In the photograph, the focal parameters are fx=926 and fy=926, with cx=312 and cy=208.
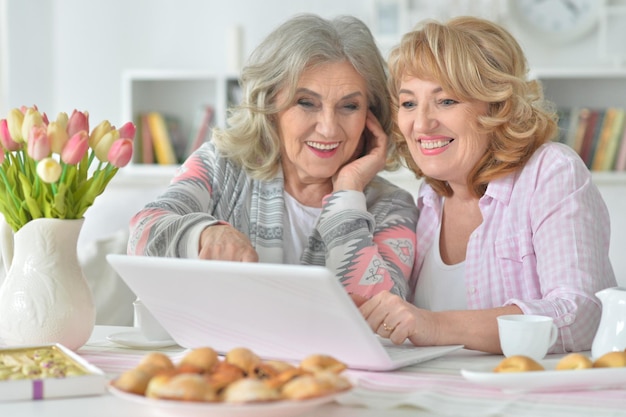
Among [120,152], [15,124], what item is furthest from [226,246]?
[15,124]

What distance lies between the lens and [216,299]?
1234 millimetres

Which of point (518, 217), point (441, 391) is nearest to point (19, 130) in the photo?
point (441, 391)

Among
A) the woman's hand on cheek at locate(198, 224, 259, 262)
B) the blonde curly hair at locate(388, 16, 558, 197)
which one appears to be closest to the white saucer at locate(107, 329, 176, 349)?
the woman's hand on cheek at locate(198, 224, 259, 262)

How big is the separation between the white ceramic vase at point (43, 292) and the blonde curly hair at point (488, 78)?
78 cm

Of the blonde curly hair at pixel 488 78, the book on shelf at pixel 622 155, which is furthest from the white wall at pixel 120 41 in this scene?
the blonde curly hair at pixel 488 78

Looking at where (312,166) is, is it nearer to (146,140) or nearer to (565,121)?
(565,121)

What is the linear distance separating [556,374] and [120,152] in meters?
0.70

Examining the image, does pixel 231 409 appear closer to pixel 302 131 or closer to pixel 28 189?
pixel 28 189

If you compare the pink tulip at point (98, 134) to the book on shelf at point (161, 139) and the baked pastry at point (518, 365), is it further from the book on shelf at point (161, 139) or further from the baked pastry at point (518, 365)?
the book on shelf at point (161, 139)

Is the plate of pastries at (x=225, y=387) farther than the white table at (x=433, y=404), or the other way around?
the white table at (x=433, y=404)

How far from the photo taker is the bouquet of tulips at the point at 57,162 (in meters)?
1.37

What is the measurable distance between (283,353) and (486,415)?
36 cm

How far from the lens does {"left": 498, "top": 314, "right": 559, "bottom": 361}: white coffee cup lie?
4.37 ft

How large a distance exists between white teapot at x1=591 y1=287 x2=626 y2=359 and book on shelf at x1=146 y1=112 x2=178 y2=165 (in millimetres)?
3340
